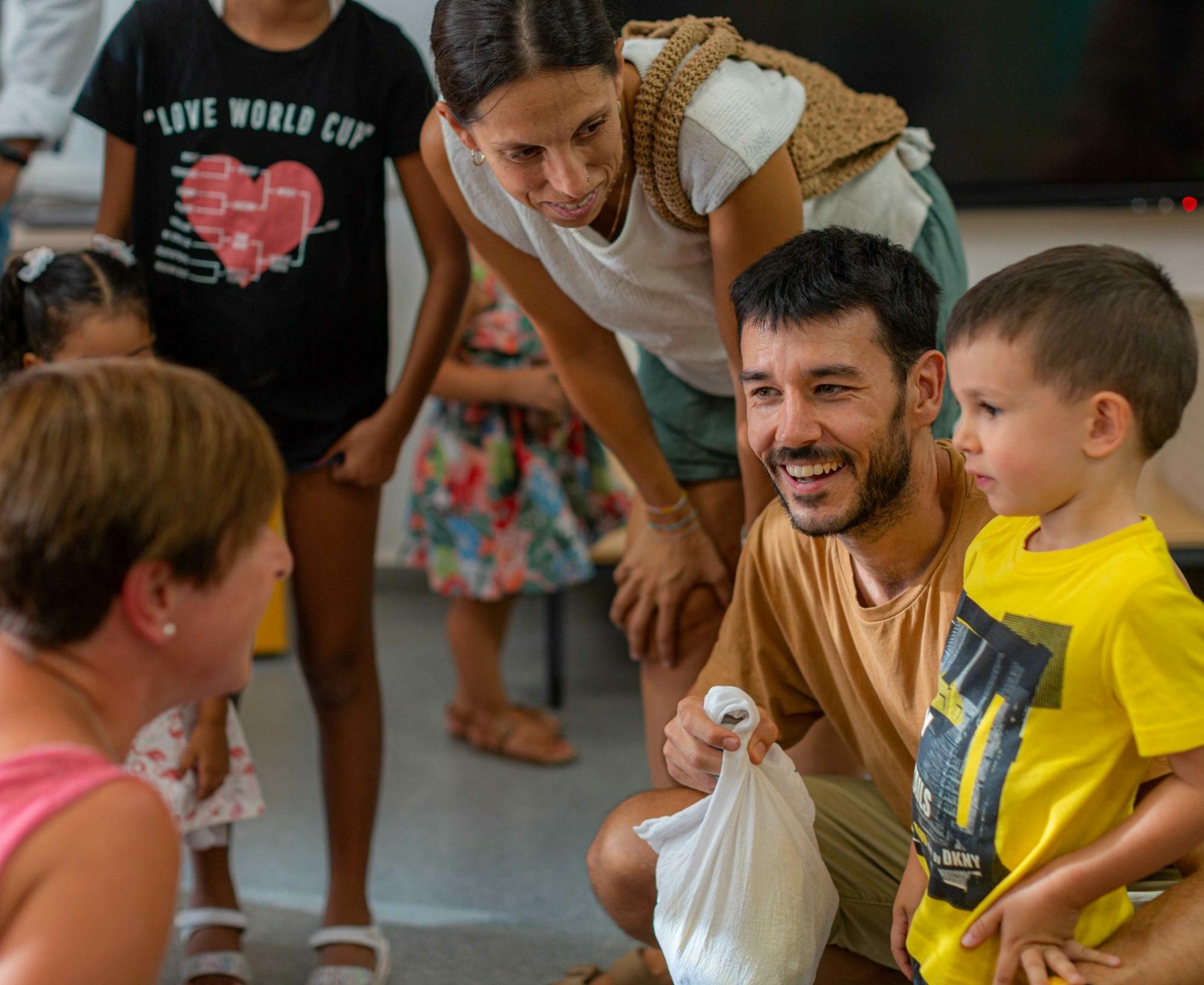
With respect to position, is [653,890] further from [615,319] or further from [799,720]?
[615,319]

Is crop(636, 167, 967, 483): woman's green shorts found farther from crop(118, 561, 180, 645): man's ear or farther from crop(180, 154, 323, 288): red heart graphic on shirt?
crop(118, 561, 180, 645): man's ear

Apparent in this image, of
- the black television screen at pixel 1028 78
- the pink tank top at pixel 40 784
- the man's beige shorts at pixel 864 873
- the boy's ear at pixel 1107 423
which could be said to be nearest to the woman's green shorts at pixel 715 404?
the man's beige shorts at pixel 864 873

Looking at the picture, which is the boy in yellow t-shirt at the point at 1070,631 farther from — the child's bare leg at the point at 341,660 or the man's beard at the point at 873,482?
the child's bare leg at the point at 341,660

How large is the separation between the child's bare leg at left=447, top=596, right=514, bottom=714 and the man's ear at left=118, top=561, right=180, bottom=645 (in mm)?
1708

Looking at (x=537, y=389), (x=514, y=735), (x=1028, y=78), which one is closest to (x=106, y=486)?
(x=537, y=389)

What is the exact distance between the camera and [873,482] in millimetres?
1245

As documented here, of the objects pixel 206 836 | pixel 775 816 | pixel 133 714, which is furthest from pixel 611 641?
pixel 133 714

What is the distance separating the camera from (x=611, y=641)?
10.8 ft

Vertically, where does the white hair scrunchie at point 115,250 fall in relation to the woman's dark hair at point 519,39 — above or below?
below

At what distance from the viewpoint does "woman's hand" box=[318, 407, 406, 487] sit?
179cm

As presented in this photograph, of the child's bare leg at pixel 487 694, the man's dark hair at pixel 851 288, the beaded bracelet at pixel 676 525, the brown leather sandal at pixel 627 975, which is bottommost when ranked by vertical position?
the child's bare leg at pixel 487 694

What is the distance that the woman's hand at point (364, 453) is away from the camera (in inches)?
70.3

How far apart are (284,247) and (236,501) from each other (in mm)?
865

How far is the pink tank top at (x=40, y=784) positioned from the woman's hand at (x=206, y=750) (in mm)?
856
